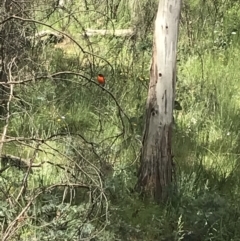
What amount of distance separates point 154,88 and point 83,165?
1173 mm

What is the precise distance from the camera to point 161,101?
458 centimetres

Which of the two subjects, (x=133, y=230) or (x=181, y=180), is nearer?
(x=133, y=230)

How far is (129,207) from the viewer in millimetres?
4551

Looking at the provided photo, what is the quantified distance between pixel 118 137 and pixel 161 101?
104 centimetres

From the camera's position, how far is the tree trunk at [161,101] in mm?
4574

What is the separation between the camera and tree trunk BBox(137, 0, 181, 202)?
180 inches

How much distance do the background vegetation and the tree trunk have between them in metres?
0.16

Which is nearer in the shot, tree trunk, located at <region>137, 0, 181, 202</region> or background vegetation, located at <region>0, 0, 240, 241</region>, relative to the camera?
background vegetation, located at <region>0, 0, 240, 241</region>

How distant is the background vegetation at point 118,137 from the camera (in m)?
3.79

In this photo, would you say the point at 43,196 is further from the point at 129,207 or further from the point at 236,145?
the point at 236,145

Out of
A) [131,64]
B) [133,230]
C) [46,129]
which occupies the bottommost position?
[133,230]

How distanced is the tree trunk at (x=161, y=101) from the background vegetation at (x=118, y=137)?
0.52 ft

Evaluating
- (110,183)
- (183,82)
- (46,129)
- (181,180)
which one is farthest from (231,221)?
(183,82)

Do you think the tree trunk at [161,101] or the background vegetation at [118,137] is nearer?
the background vegetation at [118,137]
